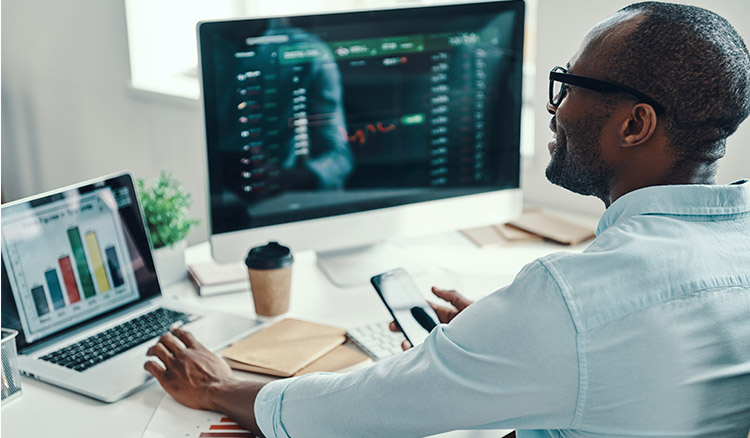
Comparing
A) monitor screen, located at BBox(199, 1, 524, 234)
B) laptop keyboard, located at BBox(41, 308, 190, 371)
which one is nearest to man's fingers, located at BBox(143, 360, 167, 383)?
laptop keyboard, located at BBox(41, 308, 190, 371)

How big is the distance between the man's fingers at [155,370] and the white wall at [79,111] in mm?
1593

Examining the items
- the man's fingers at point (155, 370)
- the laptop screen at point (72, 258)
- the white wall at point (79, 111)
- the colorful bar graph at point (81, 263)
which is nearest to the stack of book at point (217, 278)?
the laptop screen at point (72, 258)

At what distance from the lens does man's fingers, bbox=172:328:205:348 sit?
1.18 metres

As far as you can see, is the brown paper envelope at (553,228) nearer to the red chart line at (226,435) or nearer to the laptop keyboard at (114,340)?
the laptop keyboard at (114,340)

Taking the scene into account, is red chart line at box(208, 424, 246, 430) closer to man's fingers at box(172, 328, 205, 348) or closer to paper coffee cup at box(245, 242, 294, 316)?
man's fingers at box(172, 328, 205, 348)

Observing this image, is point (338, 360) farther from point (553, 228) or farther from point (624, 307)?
point (553, 228)

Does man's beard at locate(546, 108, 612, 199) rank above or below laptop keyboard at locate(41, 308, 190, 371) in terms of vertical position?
above

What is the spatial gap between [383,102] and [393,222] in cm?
24

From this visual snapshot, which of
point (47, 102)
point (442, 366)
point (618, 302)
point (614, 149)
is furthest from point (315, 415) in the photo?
point (47, 102)

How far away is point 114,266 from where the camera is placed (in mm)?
1325

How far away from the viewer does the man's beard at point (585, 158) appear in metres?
0.95

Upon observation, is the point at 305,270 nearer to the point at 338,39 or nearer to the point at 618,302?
the point at 338,39

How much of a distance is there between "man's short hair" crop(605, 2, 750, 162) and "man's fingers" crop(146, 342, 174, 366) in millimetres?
707

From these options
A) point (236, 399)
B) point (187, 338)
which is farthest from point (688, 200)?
point (187, 338)
